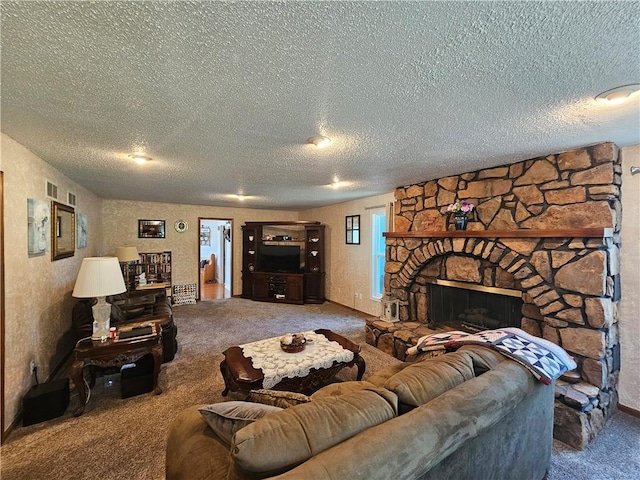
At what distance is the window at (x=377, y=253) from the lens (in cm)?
530

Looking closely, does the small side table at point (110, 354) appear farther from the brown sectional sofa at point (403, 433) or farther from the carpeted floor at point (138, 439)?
the brown sectional sofa at point (403, 433)

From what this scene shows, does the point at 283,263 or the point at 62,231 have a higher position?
the point at 62,231

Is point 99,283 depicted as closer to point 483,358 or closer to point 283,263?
point 483,358

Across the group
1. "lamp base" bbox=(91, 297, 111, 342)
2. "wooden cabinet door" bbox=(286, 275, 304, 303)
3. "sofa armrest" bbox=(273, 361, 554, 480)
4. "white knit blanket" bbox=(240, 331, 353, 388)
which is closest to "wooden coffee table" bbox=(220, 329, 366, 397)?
"white knit blanket" bbox=(240, 331, 353, 388)

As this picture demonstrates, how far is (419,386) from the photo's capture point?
136 centimetres

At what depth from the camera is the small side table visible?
2.39 m

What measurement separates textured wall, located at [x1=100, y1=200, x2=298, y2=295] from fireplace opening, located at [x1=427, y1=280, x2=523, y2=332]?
4.95 metres

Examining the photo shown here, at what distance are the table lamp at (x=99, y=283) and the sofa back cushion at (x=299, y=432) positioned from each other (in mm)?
2060

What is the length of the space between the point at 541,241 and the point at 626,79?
5.19 feet

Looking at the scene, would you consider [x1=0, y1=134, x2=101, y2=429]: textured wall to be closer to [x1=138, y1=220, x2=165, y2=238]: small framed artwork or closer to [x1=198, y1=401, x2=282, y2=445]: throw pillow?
[x1=198, y1=401, x2=282, y2=445]: throw pillow

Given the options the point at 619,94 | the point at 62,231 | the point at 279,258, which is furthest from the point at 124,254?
the point at 619,94

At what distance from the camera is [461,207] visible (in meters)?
3.28

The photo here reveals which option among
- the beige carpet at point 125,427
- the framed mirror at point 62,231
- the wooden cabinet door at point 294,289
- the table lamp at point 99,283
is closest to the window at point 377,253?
the beige carpet at point 125,427

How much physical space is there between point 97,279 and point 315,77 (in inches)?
96.2
